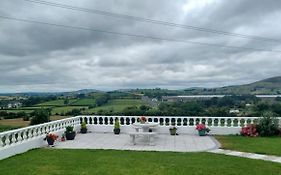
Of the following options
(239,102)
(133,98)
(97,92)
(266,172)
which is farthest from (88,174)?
(97,92)

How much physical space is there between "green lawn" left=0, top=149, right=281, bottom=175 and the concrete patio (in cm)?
108

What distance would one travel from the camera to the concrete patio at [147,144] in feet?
31.2

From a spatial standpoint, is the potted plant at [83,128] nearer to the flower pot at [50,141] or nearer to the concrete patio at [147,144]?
the concrete patio at [147,144]

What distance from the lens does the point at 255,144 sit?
9836 mm

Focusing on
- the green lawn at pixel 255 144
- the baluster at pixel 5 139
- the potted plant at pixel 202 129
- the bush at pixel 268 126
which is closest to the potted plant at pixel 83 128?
the potted plant at pixel 202 129

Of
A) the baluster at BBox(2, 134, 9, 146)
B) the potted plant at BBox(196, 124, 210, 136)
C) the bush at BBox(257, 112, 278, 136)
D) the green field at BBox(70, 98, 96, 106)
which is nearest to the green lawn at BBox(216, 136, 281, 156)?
the bush at BBox(257, 112, 278, 136)

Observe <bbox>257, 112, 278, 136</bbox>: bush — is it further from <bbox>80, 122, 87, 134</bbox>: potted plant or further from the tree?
the tree

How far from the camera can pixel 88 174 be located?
19.7 feet

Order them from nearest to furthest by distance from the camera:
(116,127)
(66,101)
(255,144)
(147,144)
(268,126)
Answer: (255,144)
(147,144)
(268,126)
(116,127)
(66,101)

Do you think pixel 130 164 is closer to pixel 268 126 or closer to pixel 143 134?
pixel 143 134

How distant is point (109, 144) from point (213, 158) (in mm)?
4194

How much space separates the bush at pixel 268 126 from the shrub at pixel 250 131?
19 cm

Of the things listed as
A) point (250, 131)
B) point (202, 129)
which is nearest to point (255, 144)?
point (250, 131)

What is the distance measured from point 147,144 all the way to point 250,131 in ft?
15.4
